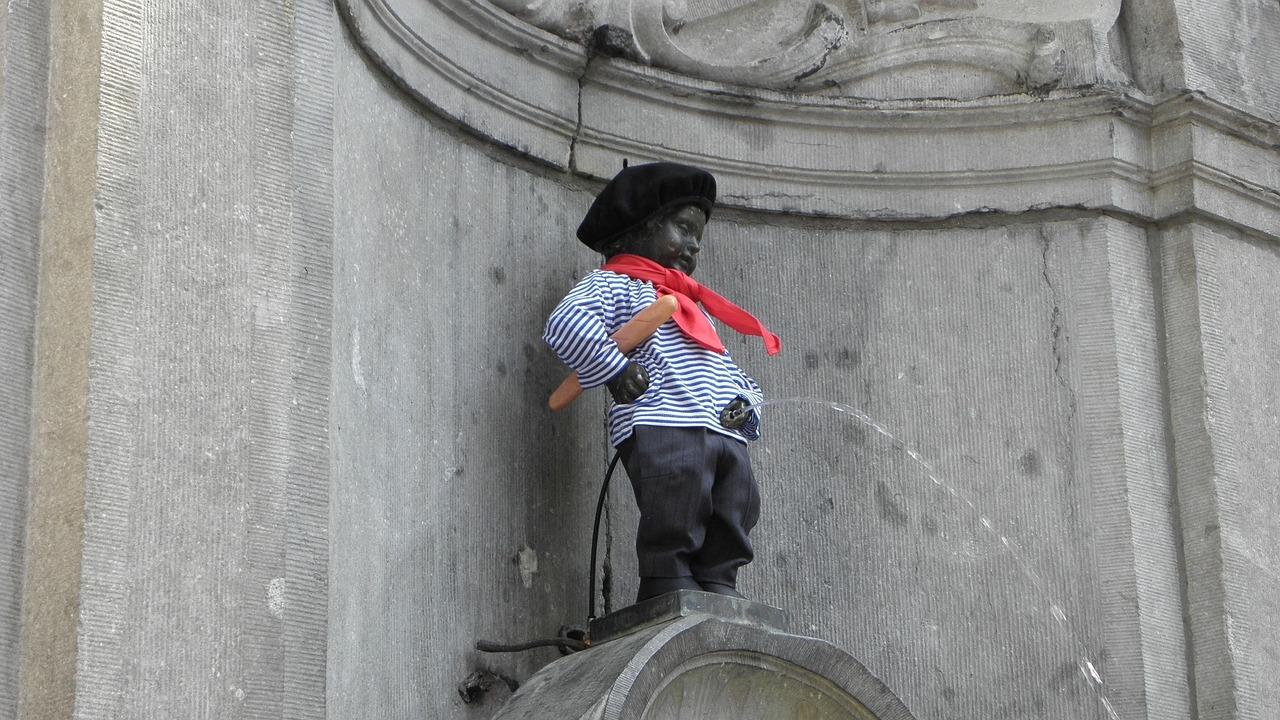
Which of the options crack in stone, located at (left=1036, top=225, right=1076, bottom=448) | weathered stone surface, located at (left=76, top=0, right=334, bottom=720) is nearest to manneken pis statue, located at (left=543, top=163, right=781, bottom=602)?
weathered stone surface, located at (left=76, top=0, right=334, bottom=720)

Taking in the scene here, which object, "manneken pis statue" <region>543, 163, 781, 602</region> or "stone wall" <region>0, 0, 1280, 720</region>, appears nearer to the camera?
"stone wall" <region>0, 0, 1280, 720</region>

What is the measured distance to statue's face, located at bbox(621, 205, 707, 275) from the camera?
5.13m

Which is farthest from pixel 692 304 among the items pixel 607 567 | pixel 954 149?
pixel 954 149

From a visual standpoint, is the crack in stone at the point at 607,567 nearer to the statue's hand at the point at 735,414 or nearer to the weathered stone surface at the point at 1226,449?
the statue's hand at the point at 735,414

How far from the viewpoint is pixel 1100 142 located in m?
5.90

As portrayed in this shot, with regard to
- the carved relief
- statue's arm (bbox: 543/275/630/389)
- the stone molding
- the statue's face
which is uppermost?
the carved relief

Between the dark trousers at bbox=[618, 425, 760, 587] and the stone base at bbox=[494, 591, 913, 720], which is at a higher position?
the dark trousers at bbox=[618, 425, 760, 587]

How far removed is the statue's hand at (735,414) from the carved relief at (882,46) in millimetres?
1249

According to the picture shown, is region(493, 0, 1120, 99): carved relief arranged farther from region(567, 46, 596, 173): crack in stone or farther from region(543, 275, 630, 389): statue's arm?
region(543, 275, 630, 389): statue's arm

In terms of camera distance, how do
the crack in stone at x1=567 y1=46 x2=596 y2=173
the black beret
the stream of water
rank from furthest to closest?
the crack in stone at x1=567 y1=46 x2=596 y2=173 → the stream of water → the black beret

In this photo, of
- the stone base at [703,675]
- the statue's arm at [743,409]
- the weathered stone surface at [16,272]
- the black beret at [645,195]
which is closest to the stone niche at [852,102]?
the black beret at [645,195]

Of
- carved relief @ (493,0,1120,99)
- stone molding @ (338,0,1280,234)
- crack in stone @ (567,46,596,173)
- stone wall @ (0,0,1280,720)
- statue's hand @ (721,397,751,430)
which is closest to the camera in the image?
stone wall @ (0,0,1280,720)

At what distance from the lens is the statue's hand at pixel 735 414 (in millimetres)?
4898

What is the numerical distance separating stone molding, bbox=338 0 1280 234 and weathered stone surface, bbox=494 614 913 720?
66.4 inches
